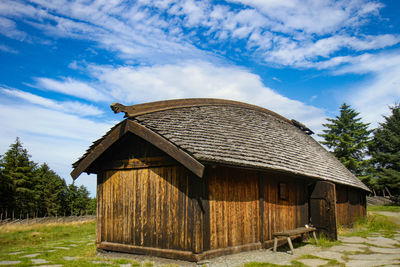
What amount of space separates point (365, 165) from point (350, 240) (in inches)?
1268

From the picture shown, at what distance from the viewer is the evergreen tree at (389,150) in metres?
31.8

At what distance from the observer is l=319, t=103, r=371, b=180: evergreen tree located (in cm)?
3497

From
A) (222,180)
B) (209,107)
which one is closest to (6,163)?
(209,107)

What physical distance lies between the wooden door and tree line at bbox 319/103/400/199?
2630cm

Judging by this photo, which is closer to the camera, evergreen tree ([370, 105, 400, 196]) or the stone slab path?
the stone slab path

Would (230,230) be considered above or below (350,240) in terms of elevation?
above

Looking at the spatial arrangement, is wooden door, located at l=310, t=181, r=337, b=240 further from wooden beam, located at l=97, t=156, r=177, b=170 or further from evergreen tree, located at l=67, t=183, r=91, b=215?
evergreen tree, located at l=67, t=183, r=91, b=215

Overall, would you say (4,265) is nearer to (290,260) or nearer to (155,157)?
(155,157)

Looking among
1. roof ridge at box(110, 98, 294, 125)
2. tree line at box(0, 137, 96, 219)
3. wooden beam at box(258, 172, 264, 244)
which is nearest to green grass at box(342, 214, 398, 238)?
wooden beam at box(258, 172, 264, 244)

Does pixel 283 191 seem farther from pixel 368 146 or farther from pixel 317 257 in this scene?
pixel 368 146

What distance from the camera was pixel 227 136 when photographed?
8641 mm

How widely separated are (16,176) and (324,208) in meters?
38.9

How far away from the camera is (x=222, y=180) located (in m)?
7.29

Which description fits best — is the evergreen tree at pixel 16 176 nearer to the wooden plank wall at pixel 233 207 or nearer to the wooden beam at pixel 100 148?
the wooden beam at pixel 100 148
